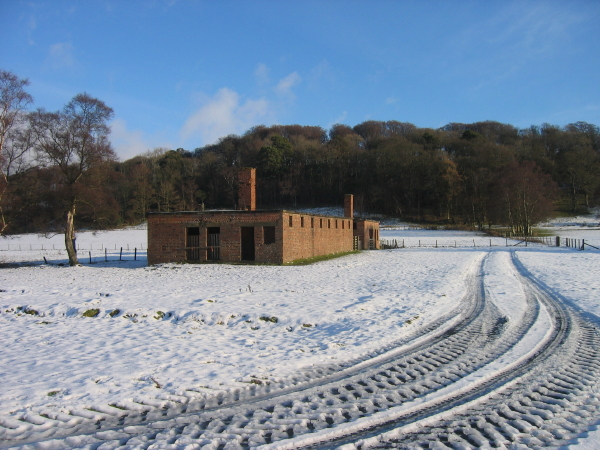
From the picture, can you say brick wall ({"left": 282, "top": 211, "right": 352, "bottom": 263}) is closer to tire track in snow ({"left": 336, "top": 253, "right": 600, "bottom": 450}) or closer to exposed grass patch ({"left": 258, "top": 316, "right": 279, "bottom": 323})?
exposed grass patch ({"left": 258, "top": 316, "right": 279, "bottom": 323})

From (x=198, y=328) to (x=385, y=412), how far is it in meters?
5.25

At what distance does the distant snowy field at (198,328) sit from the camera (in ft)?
18.2

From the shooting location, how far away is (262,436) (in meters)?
4.07

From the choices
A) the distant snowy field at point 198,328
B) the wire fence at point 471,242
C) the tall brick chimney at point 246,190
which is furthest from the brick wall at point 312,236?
the wire fence at point 471,242

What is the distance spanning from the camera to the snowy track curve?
4.00 meters

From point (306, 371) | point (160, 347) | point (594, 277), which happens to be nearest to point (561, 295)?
point (594, 277)

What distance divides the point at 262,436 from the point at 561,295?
1254cm

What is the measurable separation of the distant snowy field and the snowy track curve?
0.50 metres

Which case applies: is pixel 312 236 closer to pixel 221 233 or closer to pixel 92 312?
pixel 221 233

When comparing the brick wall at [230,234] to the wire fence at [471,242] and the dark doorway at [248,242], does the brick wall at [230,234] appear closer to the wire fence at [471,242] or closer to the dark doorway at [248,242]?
the dark doorway at [248,242]

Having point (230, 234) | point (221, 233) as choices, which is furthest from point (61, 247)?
point (230, 234)

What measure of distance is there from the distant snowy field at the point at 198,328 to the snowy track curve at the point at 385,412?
498 mm

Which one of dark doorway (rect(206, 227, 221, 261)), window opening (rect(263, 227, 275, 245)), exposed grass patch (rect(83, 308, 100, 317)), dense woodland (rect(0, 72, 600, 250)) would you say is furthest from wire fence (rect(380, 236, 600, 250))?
exposed grass patch (rect(83, 308, 100, 317))

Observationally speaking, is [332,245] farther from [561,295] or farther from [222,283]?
[561,295]
